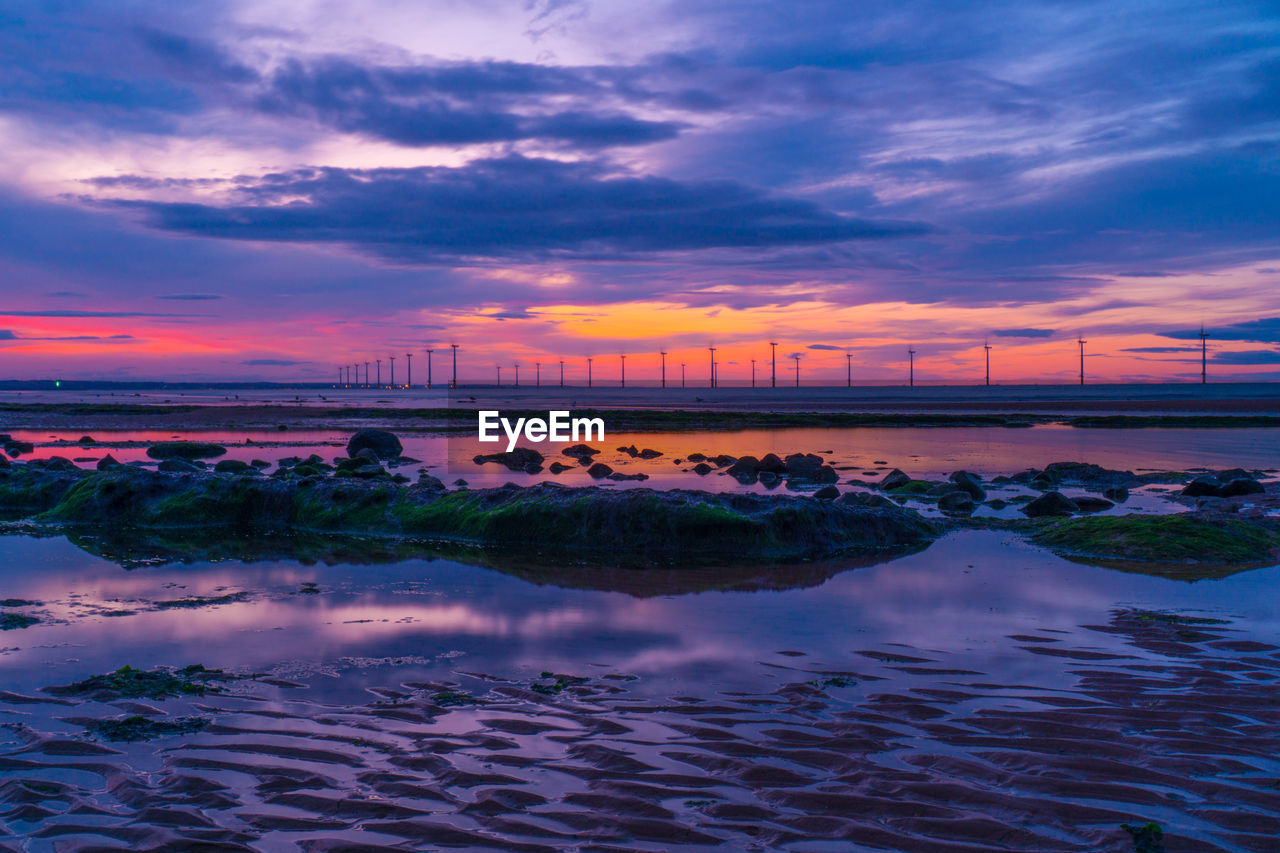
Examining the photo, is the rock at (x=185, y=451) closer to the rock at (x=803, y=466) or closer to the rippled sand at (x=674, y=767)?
the rock at (x=803, y=466)

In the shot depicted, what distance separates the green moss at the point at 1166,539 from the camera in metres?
9.88

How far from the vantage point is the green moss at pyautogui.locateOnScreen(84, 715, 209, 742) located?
15.4 ft

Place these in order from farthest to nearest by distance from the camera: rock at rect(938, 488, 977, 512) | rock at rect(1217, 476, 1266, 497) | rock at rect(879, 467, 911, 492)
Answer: rock at rect(879, 467, 911, 492) < rock at rect(1217, 476, 1266, 497) < rock at rect(938, 488, 977, 512)

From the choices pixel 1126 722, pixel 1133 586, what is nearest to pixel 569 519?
pixel 1133 586

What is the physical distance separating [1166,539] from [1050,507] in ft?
10.3

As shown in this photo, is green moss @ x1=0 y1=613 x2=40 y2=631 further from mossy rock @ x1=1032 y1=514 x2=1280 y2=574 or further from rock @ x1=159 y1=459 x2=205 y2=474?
mossy rock @ x1=1032 y1=514 x2=1280 y2=574

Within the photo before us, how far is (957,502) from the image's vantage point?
558 inches

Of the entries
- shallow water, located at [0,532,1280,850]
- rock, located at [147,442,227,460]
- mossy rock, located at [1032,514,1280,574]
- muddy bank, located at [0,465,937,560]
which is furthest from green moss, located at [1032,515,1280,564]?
rock, located at [147,442,227,460]

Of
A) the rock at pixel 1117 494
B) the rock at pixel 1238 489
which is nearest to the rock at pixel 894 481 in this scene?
the rock at pixel 1117 494

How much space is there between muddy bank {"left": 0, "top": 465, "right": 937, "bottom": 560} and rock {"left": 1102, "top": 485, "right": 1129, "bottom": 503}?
6422mm

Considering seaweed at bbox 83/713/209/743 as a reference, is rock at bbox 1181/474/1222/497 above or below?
above

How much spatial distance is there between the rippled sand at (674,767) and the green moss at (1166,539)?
460 centimetres

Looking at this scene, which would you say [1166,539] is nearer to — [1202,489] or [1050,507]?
[1050,507]

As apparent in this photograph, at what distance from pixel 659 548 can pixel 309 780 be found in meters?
6.74
